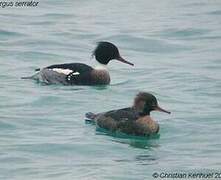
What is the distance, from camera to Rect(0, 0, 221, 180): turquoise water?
15.9 metres

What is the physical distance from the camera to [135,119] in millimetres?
17609

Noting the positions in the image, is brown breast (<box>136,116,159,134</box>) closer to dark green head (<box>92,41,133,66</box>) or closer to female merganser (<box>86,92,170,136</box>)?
female merganser (<box>86,92,170,136</box>)

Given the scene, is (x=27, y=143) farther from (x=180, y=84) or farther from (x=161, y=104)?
(x=180, y=84)

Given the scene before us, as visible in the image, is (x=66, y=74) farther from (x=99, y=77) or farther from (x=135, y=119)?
(x=135, y=119)

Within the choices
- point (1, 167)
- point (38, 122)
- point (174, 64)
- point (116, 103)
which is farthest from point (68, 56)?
point (1, 167)

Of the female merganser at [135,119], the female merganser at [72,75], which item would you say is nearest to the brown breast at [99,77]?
the female merganser at [72,75]

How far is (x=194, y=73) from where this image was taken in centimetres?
2253

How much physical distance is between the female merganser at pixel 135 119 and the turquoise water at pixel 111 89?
0.57 feet

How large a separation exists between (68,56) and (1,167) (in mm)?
8827

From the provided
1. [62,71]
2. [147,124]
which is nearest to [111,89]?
[62,71]

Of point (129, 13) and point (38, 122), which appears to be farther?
point (129, 13)

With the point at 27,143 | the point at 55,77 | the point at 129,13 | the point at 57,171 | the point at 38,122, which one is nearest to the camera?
the point at 57,171

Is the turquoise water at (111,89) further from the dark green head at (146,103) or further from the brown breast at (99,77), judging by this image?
the dark green head at (146,103)

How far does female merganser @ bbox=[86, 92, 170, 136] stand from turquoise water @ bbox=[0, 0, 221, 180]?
173mm
